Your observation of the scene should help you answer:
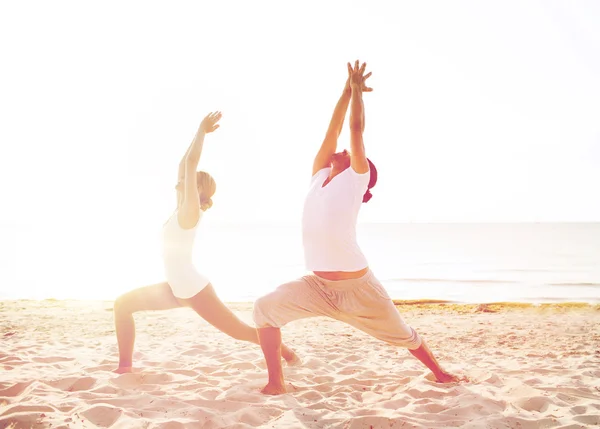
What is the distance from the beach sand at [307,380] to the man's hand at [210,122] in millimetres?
2167

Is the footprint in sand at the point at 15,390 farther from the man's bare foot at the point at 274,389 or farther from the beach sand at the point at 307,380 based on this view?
the man's bare foot at the point at 274,389

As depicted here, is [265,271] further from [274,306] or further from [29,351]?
[274,306]

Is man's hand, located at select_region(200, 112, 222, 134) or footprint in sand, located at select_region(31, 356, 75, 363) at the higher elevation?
man's hand, located at select_region(200, 112, 222, 134)

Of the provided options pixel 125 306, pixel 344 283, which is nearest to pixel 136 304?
pixel 125 306

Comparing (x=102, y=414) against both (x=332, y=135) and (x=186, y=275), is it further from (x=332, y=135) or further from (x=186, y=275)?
(x=332, y=135)

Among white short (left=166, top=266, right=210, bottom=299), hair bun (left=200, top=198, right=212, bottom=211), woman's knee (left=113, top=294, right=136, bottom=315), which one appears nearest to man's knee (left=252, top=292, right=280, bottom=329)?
white short (left=166, top=266, right=210, bottom=299)

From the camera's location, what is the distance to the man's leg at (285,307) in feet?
13.0

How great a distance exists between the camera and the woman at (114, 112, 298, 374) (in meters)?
4.20

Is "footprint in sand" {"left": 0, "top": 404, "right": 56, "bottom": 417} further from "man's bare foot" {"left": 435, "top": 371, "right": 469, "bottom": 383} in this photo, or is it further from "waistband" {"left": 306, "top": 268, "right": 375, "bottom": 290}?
"man's bare foot" {"left": 435, "top": 371, "right": 469, "bottom": 383}

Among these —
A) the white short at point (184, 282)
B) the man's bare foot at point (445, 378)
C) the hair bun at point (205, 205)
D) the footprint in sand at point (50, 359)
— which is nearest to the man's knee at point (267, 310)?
the white short at point (184, 282)

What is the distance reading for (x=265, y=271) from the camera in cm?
2436

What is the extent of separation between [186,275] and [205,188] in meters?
0.79

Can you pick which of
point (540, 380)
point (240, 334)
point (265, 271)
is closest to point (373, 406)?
point (240, 334)

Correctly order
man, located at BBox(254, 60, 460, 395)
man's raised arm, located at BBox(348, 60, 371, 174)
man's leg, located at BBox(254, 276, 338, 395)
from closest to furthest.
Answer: man's raised arm, located at BBox(348, 60, 371, 174)
man, located at BBox(254, 60, 460, 395)
man's leg, located at BBox(254, 276, 338, 395)
